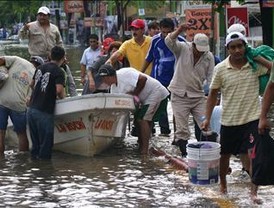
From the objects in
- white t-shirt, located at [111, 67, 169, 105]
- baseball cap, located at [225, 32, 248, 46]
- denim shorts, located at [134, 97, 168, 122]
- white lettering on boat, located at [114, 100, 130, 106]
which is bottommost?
denim shorts, located at [134, 97, 168, 122]

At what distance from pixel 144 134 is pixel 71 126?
110 cm

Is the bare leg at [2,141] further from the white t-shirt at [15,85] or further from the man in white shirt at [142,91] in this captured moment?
the man in white shirt at [142,91]

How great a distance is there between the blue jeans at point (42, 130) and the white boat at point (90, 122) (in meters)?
0.24

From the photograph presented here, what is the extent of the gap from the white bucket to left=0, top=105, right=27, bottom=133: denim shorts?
13.2 ft

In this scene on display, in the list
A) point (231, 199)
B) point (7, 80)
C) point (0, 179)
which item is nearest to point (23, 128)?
point (7, 80)

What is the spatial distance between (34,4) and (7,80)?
71065 millimetres

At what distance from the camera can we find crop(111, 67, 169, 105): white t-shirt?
422 inches

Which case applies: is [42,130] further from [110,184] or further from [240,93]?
[240,93]

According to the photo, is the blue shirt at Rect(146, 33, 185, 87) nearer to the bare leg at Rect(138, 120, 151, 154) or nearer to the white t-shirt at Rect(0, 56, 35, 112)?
the bare leg at Rect(138, 120, 151, 154)

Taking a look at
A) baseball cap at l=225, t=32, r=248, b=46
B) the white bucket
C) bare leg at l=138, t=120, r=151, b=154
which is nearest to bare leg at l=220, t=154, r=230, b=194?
the white bucket

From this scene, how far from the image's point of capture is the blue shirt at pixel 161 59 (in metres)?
12.0

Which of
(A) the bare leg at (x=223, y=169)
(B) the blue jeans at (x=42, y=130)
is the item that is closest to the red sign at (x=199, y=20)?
(B) the blue jeans at (x=42, y=130)

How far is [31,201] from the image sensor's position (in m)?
8.09

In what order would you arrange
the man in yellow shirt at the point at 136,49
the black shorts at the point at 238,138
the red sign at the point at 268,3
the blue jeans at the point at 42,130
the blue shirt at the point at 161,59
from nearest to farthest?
the black shorts at the point at 238,138
the blue jeans at the point at 42,130
the blue shirt at the point at 161,59
the man in yellow shirt at the point at 136,49
the red sign at the point at 268,3
